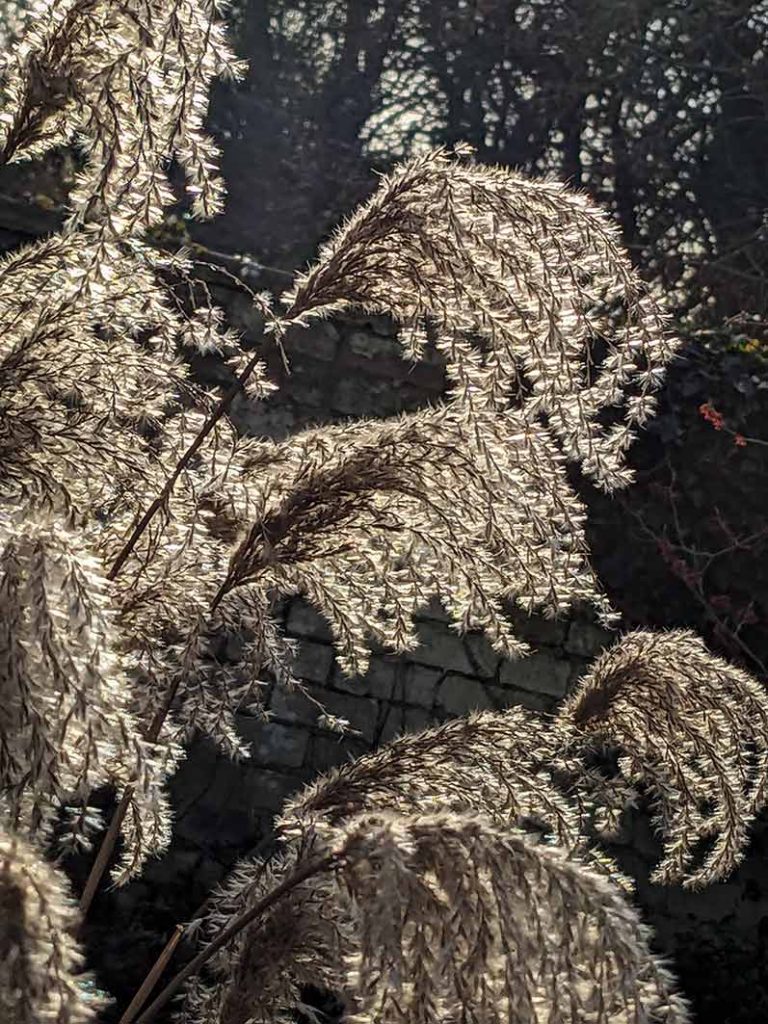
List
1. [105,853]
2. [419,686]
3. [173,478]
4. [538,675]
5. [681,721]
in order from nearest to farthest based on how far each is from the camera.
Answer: [173,478], [105,853], [681,721], [419,686], [538,675]

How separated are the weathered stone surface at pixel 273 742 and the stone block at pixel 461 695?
1.51 ft

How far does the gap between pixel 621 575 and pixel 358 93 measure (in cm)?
359

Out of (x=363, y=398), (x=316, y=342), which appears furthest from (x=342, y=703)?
(x=316, y=342)

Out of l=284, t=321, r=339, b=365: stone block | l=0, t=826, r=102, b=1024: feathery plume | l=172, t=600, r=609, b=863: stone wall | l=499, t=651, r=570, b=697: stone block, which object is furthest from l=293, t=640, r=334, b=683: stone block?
l=0, t=826, r=102, b=1024: feathery plume

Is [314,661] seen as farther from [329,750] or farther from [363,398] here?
[363,398]

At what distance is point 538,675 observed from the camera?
15.4 ft

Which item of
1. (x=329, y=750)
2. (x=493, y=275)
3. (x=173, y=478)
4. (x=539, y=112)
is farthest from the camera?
(x=539, y=112)

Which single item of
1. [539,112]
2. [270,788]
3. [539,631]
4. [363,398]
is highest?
[539,112]

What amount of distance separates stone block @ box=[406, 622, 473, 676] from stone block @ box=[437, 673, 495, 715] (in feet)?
0.10

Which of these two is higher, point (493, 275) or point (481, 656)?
point (493, 275)

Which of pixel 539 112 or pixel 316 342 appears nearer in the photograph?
pixel 316 342

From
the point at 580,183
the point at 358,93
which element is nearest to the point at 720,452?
the point at 580,183

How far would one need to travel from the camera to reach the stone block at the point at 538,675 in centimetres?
466

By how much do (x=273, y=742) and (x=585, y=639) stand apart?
102cm
